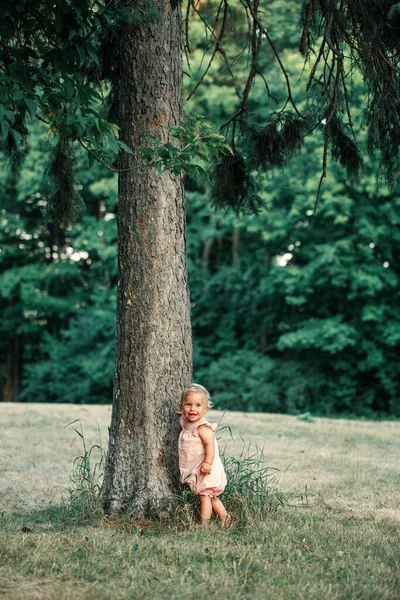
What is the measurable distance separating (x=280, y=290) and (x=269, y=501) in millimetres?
16558

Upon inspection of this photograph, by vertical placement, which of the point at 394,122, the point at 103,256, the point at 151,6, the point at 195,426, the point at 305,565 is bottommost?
the point at 305,565

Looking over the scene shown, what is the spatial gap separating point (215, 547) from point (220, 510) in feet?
2.28

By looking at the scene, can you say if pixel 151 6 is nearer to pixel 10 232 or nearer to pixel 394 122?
pixel 394 122

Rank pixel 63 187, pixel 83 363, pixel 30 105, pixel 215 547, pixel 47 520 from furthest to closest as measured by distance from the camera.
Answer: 1. pixel 83 363
2. pixel 63 187
3. pixel 47 520
4. pixel 215 547
5. pixel 30 105

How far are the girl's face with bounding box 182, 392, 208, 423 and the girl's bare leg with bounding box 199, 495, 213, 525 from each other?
1.92ft

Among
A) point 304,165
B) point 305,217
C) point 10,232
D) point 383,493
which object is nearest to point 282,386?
point 305,217

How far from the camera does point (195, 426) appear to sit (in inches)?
213

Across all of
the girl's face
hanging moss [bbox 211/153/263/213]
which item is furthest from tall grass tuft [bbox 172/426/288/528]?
hanging moss [bbox 211/153/263/213]

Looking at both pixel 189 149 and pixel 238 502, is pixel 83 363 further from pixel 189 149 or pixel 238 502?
pixel 189 149

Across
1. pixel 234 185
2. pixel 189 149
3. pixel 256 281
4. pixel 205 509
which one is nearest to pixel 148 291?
pixel 189 149

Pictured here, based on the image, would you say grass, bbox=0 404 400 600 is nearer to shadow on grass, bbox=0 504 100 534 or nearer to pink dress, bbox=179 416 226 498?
shadow on grass, bbox=0 504 100 534

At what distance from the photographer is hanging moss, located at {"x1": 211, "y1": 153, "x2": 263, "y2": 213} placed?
7234 mm

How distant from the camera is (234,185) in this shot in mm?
7273

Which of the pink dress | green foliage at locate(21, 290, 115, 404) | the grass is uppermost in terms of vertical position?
green foliage at locate(21, 290, 115, 404)
